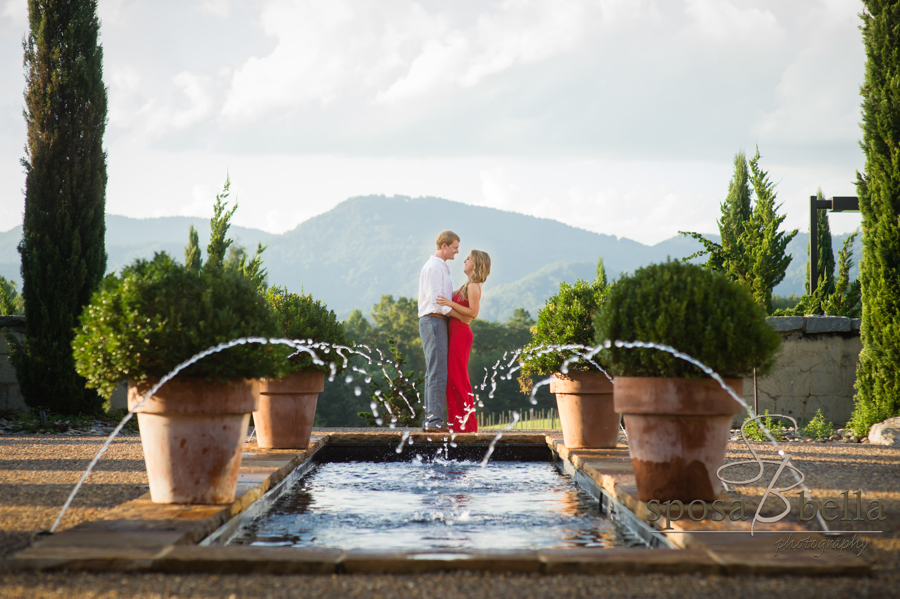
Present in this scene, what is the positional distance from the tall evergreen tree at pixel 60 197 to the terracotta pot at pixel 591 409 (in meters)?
6.93

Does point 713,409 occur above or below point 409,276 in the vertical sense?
below

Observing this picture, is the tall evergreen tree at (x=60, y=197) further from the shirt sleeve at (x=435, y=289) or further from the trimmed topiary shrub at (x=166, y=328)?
the trimmed topiary shrub at (x=166, y=328)

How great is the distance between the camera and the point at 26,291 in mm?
9234

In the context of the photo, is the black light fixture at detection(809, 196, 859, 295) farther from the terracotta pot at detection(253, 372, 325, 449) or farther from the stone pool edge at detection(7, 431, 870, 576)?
the stone pool edge at detection(7, 431, 870, 576)

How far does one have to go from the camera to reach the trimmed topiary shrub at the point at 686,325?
127 inches

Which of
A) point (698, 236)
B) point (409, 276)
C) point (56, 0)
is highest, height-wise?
point (409, 276)

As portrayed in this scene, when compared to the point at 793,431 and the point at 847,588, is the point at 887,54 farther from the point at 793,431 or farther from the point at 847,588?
the point at 847,588

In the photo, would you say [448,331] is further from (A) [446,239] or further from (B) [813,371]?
(B) [813,371]

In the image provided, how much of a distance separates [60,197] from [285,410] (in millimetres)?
6165

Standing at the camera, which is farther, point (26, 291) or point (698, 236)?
point (698, 236)

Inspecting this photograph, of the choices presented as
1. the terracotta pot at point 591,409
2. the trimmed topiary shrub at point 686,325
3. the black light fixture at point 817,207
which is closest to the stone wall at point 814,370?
the black light fixture at point 817,207

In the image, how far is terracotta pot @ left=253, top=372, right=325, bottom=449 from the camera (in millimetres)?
5355

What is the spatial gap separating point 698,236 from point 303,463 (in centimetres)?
840

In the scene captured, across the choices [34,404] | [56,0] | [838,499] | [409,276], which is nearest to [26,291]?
[34,404]
